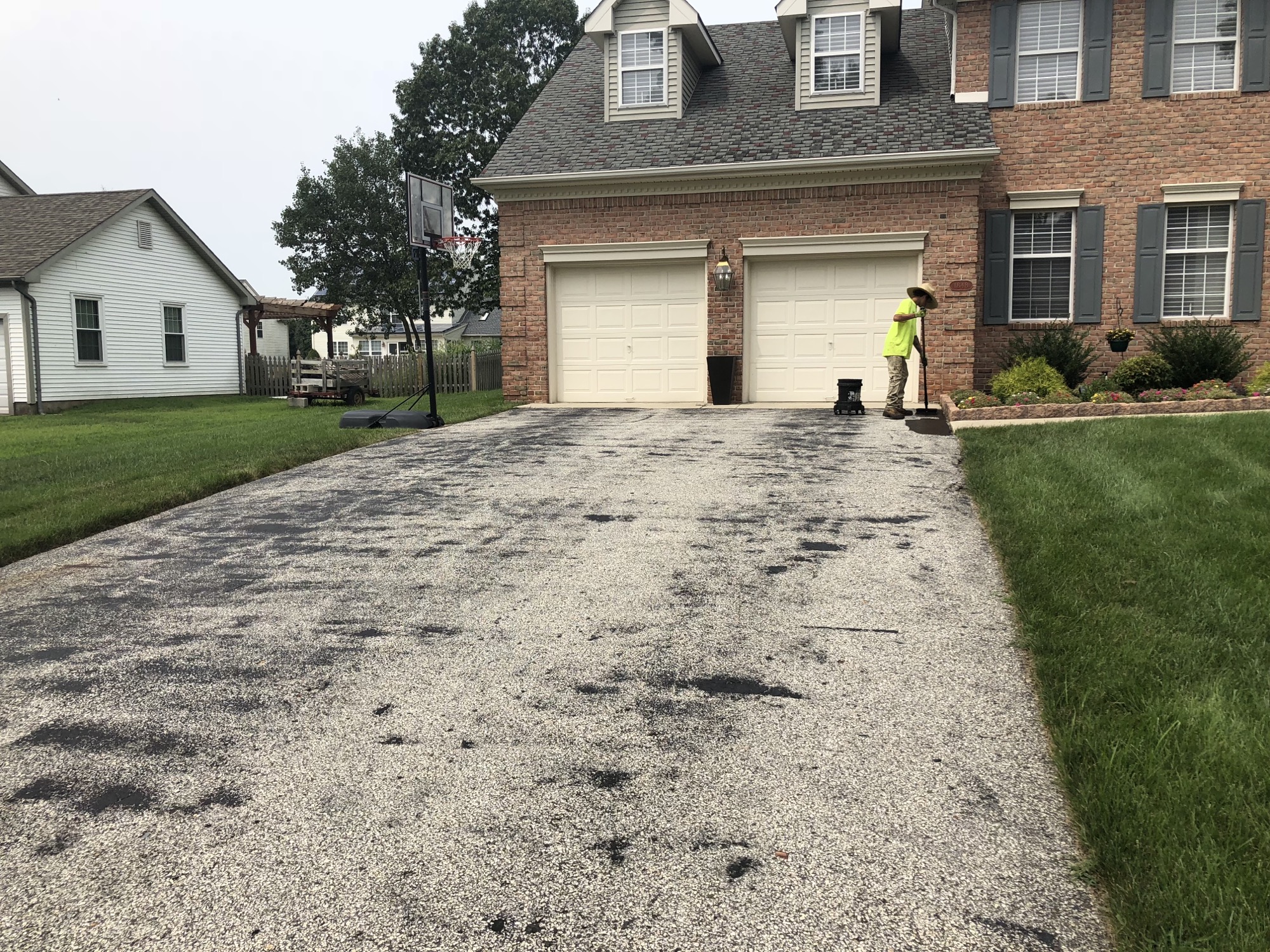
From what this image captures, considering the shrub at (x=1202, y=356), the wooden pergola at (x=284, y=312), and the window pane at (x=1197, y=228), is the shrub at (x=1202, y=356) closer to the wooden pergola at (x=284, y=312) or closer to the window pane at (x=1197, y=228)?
the window pane at (x=1197, y=228)

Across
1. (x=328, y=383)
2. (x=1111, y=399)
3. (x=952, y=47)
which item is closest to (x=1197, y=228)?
(x=952, y=47)

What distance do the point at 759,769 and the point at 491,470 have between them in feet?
21.0

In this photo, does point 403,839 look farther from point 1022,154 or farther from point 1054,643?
point 1022,154

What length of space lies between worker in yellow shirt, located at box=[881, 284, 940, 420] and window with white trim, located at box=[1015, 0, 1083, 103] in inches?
188

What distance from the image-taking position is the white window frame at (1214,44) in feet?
48.1

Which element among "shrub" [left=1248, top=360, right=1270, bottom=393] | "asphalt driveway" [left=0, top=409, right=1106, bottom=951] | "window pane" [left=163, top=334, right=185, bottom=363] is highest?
"window pane" [left=163, top=334, right=185, bottom=363]

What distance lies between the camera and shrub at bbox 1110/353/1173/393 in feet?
44.2

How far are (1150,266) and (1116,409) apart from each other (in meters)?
4.83

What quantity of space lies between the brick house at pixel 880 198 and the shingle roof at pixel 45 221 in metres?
11.8

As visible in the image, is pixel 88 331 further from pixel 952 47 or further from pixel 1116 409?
pixel 1116 409

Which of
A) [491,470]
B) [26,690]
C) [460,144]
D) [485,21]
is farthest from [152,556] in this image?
[485,21]

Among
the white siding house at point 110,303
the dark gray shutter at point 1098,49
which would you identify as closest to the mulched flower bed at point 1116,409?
the dark gray shutter at point 1098,49

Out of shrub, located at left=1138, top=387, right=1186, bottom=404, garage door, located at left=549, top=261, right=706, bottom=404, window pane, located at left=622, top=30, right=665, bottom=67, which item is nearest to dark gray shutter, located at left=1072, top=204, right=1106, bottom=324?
shrub, located at left=1138, top=387, right=1186, bottom=404

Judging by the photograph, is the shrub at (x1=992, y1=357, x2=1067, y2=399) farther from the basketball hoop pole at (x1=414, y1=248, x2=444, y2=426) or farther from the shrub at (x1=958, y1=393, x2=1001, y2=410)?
the basketball hoop pole at (x1=414, y1=248, x2=444, y2=426)
